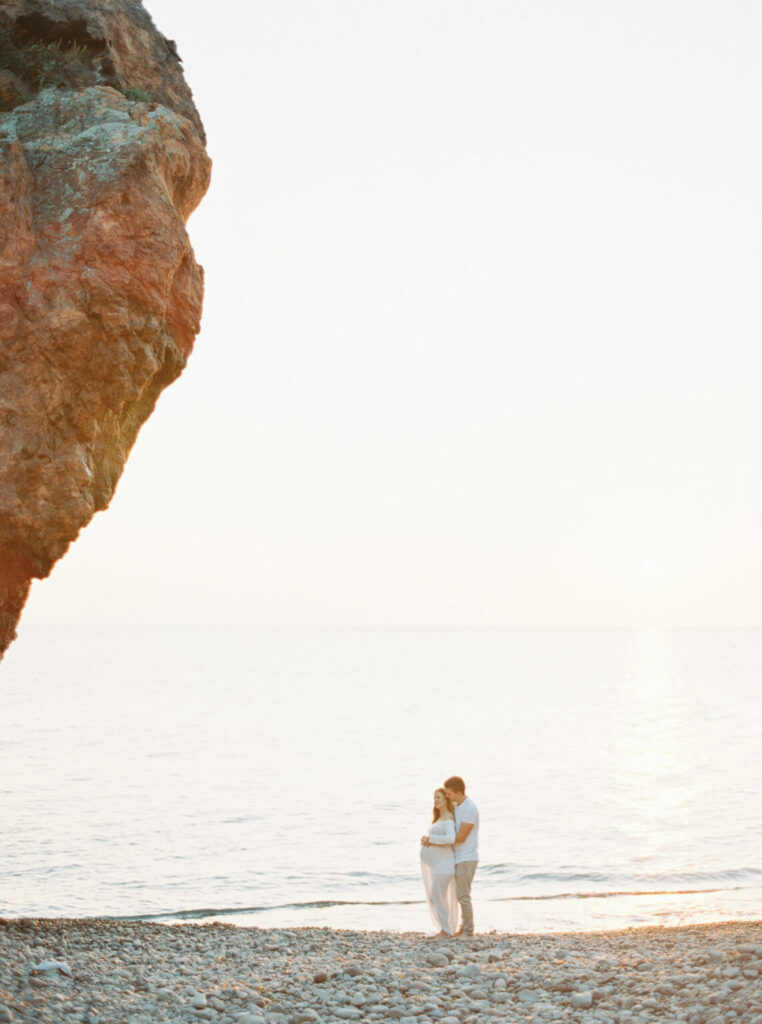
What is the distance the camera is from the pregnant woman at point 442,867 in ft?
44.1

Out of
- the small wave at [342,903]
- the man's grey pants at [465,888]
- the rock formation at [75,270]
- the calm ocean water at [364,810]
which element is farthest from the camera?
the calm ocean water at [364,810]

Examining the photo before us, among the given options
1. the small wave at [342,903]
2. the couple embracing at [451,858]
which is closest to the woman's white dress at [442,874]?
the couple embracing at [451,858]

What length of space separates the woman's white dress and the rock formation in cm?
662

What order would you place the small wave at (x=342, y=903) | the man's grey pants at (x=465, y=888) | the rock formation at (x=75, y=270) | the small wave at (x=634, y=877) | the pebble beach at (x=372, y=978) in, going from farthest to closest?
the small wave at (x=634, y=877), the small wave at (x=342, y=903), the man's grey pants at (x=465, y=888), the rock formation at (x=75, y=270), the pebble beach at (x=372, y=978)

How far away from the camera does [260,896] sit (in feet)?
67.7

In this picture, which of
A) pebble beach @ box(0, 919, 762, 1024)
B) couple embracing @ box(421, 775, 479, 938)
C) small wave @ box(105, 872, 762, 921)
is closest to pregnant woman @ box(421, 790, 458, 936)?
couple embracing @ box(421, 775, 479, 938)

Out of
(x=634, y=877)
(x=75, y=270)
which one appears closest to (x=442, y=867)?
(x=75, y=270)

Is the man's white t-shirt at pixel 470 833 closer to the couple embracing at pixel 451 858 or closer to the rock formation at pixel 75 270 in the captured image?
the couple embracing at pixel 451 858

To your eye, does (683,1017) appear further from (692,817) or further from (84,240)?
(692,817)

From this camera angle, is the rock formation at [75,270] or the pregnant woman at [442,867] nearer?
the rock formation at [75,270]

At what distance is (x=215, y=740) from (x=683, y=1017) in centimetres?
4850

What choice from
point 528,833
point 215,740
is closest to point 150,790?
point 528,833

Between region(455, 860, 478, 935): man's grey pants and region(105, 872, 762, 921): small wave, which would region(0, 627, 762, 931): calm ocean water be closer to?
Answer: region(105, 872, 762, 921): small wave

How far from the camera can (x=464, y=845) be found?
13531 millimetres
